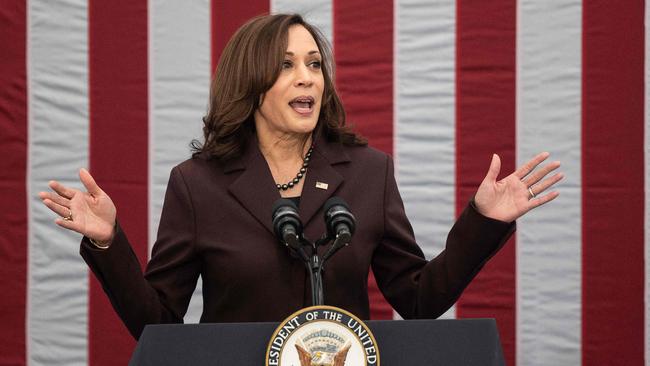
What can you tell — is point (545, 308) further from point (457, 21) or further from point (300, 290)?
point (300, 290)

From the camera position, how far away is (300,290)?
167 centimetres

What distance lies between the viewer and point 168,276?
1.74 metres

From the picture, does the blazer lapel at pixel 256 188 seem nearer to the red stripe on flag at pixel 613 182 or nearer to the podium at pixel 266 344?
the podium at pixel 266 344

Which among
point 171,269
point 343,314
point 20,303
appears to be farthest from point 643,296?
point 20,303

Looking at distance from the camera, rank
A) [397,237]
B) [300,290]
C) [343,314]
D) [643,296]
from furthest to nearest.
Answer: [643,296] → [397,237] → [300,290] → [343,314]

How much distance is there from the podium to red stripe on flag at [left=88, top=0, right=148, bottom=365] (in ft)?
5.15

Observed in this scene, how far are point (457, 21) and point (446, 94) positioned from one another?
0.23m

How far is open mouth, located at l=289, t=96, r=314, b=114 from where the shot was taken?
67.8 inches

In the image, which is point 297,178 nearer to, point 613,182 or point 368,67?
point 368,67

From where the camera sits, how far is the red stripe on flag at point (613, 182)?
8.60ft

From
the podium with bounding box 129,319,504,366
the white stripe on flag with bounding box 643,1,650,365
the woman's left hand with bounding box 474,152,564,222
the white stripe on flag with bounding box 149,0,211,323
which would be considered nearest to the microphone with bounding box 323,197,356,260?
the podium with bounding box 129,319,504,366

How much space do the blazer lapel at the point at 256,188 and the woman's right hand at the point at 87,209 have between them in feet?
1.01

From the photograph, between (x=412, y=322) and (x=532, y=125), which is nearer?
(x=412, y=322)

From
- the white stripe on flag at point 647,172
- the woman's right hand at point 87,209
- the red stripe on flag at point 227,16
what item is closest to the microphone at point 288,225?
the woman's right hand at point 87,209
